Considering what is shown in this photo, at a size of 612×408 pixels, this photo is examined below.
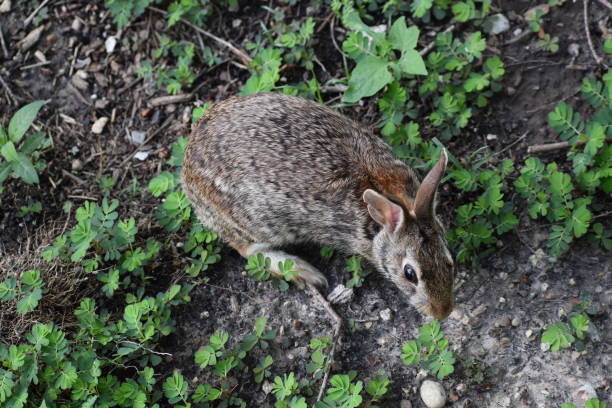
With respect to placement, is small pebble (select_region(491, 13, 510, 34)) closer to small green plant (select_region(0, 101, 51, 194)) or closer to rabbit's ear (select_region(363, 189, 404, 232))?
rabbit's ear (select_region(363, 189, 404, 232))

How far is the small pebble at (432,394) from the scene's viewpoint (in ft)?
14.1

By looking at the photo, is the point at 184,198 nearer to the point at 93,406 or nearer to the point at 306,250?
the point at 306,250

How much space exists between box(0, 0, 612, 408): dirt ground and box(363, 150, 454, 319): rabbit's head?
0.40 metres

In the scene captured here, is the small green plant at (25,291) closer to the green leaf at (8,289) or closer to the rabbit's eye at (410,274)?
the green leaf at (8,289)

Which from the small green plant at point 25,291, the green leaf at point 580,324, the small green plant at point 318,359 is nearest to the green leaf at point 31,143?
the small green plant at point 25,291

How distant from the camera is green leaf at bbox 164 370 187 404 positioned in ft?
14.2

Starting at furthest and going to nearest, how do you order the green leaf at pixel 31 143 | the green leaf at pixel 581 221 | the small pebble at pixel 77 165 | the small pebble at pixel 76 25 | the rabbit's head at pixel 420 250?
1. the small pebble at pixel 76 25
2. the small pebble at pixel 77 165
3. the green leaf at pixel 31 143
4. the green leaf at pixel 581 221
5. the rabbit's head at pixel 420 250

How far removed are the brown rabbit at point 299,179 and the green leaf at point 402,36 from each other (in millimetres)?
762

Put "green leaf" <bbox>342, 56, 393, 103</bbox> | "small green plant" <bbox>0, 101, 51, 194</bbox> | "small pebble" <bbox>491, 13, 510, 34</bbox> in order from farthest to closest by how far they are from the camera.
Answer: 1. "small pebble" <bbox>491, 13, 510, 34</bbox>
2. "green leaf" <bbox>342, 56, 393, 103</bbox>
3. "small green plant" <bbox>0, 101, 51, 194</bbox>

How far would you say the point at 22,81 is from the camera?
6.02 m

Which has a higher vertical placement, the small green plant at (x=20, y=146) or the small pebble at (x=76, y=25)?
the small pebble at (x=76, y=25)

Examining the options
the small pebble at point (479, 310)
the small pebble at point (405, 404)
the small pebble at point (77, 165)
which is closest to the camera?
the small pebble at point (405, 404)

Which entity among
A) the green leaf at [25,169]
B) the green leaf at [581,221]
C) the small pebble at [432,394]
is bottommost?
the small pebble at [432,394]

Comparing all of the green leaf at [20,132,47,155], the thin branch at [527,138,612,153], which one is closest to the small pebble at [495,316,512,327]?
the thin branch at [527,138,612,153]
